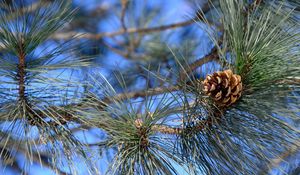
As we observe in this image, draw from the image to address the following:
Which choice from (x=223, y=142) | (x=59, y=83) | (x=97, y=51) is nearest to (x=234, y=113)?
(x=223, y=142)

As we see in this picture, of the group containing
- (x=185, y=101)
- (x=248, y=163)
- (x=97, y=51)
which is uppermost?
(x=97, y=51)

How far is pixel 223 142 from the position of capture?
38.5 inches

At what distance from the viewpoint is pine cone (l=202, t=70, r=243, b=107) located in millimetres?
934

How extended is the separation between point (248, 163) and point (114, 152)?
0.78ft

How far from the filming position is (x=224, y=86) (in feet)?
3.07

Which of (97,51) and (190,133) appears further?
(97,51)

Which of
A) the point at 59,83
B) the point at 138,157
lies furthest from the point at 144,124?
the point at 59,83

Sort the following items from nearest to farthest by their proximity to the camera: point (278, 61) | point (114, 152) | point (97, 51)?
point (278, 61)
point (114, 152)
point (97, 51)

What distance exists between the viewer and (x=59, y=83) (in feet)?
3.36

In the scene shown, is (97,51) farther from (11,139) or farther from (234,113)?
(234,113)

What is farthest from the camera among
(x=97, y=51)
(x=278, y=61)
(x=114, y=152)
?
(x=97, y=51)

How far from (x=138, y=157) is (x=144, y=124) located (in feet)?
0.18

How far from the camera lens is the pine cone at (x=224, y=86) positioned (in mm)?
934

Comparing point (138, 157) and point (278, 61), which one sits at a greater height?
point (278, 61)
